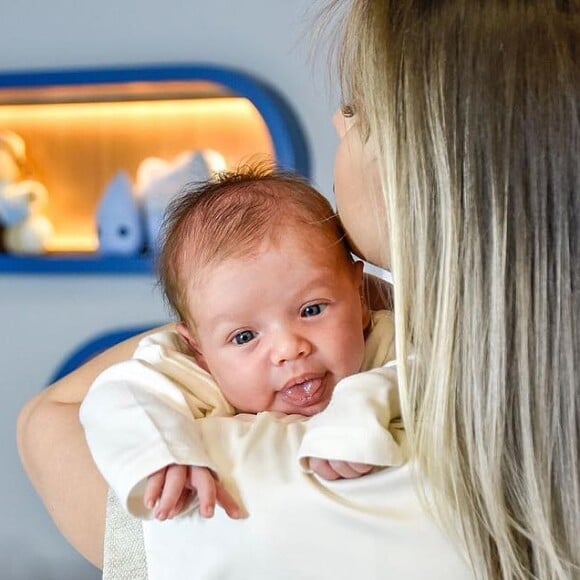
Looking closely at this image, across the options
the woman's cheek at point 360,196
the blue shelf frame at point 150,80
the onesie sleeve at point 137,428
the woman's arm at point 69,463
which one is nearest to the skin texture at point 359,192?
the woman's cheek at point 360,196

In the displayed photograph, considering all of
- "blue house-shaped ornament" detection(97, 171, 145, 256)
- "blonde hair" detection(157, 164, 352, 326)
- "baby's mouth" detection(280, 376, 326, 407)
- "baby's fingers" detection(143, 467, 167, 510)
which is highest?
"blonde hair" detection(157, 164, 352, 326)

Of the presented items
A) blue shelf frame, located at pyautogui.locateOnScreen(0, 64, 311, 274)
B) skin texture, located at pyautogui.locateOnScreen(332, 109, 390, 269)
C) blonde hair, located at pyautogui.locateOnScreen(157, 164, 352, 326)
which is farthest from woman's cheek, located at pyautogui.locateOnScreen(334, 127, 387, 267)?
blue shelf frame, located at pyautogui.locateOnScreen(0, 64, 311, 274)

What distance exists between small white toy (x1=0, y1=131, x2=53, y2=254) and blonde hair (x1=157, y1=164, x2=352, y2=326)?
140 centimetres

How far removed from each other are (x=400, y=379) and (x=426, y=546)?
0.40 feet

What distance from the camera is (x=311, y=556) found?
0.70m

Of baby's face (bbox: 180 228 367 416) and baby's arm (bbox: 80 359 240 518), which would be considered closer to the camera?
baby's arm (bbox: 80 359 240 518)

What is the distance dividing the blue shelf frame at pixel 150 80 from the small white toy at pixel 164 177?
105 millimetres

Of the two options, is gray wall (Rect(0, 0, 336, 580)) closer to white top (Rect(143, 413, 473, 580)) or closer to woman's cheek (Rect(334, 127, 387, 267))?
woman's cheek (Rect(334, 127, 387, 267))

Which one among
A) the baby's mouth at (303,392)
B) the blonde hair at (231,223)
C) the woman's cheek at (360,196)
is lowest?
the baby's mouth at (303,392)

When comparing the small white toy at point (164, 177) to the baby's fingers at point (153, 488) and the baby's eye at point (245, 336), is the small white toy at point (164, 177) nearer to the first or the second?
the baby's eye at point (245, 336)

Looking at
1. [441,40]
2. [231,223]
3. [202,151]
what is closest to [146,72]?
[202,151]

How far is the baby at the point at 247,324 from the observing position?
836 mm

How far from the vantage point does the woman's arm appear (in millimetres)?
924

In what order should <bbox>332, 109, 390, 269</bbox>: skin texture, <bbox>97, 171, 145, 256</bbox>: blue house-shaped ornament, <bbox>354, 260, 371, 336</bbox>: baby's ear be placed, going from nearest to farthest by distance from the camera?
<bbox>332, 109, 390, 269</bbox>: skin texture
<bbox>354, 260, 371, 336</bbox>: baby's ear
<bbox>97, 171, 145, 256</bbox>: blue house-shaped ornament
